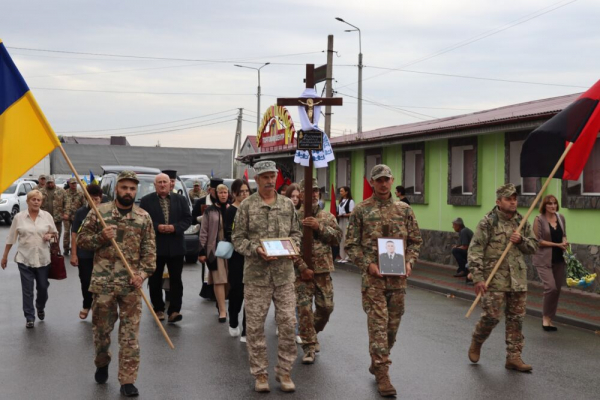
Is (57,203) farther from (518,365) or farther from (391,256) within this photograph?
(518,365)

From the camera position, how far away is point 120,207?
23.6 feet

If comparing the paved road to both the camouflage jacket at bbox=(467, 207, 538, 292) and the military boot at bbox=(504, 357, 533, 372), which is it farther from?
the camouflage jacket at bbox=(467, 207, 538, 292)

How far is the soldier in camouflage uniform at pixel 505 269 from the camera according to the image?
8.02 meters

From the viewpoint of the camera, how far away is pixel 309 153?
9266 millimetres

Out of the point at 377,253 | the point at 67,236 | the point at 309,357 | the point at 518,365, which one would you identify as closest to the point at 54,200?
the point at 67,236

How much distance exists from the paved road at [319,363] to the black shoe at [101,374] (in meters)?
0.07

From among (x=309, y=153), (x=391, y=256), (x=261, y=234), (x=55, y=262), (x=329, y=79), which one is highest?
(x=329, y=79)

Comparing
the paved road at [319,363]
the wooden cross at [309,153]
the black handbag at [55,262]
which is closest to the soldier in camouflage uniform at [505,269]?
the paved road at [319,363]

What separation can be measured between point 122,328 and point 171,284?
3.79 metres

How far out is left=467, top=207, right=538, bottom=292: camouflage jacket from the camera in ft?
26.3

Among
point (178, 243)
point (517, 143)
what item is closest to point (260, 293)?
point (178, 243)

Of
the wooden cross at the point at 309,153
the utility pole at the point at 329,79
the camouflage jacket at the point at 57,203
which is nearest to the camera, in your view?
the wooden cross at the point at 309,153

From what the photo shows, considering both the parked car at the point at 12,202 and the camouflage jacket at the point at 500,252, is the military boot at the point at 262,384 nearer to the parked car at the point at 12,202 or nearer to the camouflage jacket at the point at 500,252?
the camouflage jacket at the point at 500,252

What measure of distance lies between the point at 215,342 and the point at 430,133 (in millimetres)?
10610
